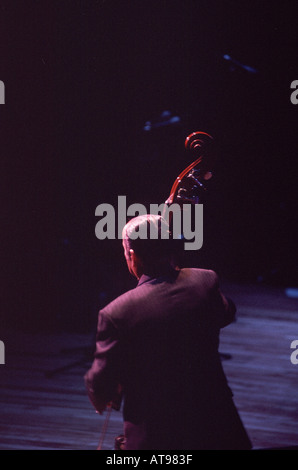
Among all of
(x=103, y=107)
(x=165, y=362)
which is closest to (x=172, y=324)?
(x=165, y=362)

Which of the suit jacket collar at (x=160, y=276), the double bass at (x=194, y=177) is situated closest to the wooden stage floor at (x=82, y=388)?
the double bass at (x=194, y=177)

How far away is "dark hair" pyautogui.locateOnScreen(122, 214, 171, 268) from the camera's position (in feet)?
6.59

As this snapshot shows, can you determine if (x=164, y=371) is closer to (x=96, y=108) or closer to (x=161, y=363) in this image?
(x=161, y=363)

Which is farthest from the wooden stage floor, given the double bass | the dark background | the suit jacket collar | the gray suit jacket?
the suit jacket collar

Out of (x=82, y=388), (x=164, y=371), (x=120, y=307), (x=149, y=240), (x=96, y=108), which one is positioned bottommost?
(x=82, y=388)

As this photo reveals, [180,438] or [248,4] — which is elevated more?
[248,4]

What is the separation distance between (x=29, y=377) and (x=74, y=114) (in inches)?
91.2

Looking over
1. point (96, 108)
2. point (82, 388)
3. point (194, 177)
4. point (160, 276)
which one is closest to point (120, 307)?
point (160, 276)

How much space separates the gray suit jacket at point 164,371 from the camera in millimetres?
1938

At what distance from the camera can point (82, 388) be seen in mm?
4660

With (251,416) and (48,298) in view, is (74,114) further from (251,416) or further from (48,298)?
(251,416)

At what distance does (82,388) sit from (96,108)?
2404mm

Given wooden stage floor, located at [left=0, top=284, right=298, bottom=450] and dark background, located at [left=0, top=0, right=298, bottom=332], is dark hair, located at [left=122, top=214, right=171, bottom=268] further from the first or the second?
dark background, located at [left=0, top=0, right=298, bottom=332]

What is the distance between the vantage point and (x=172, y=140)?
23.9 ft
